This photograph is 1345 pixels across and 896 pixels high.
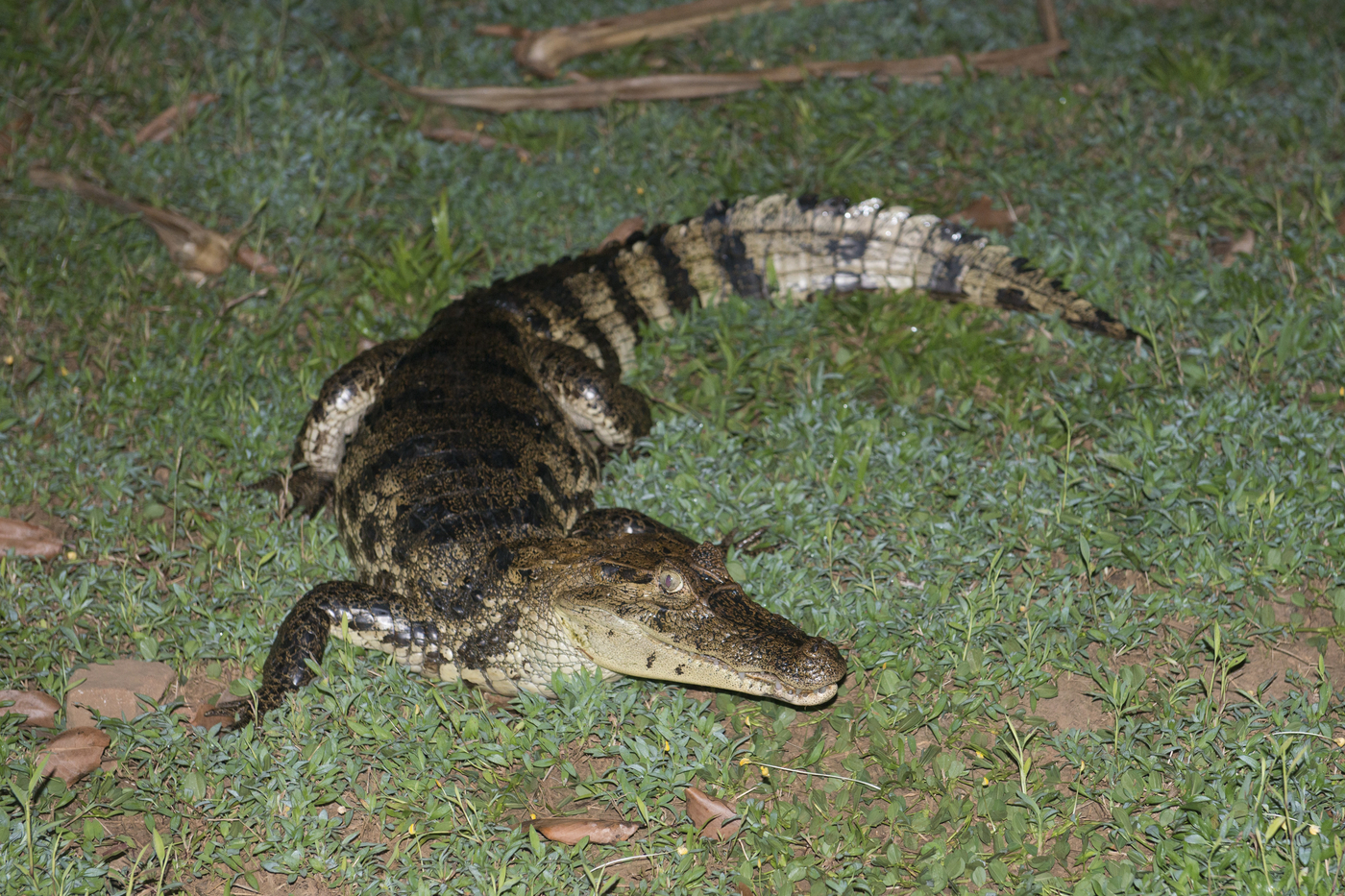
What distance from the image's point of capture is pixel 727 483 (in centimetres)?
415

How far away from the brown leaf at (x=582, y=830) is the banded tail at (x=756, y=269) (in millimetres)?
2319

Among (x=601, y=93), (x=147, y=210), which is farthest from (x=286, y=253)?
(x=601, y=93)

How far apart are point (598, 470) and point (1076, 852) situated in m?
2.33

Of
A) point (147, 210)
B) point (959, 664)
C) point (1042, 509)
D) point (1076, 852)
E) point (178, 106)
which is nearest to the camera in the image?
point (1076, 852)

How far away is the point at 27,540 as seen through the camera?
407cm

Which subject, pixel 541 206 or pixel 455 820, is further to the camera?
pixel 541 206

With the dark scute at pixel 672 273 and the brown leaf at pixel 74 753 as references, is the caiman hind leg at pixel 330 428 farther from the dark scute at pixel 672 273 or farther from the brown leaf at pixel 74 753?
the dark scute at pixel 672 273

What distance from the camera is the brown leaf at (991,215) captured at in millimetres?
5508

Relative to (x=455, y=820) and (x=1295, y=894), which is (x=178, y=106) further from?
(x=1295, y=894)

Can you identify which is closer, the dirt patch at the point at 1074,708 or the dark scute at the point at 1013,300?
the dirt patch at the point at 1074,708

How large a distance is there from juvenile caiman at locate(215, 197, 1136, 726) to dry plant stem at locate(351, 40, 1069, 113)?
153 centimetres

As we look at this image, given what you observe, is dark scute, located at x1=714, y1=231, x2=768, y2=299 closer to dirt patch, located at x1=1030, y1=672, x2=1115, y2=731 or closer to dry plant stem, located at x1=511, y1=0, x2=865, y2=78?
dry plant stem, located at x1=511, y1=0, x2=865, y2=78

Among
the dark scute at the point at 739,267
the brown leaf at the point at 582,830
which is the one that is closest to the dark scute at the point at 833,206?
the dark scute at the point at 739,267

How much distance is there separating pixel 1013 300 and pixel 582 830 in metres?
3.06
